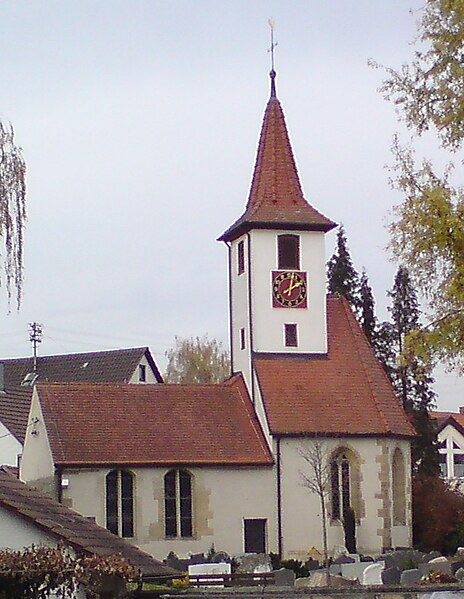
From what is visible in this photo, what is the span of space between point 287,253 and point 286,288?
4.06 feet

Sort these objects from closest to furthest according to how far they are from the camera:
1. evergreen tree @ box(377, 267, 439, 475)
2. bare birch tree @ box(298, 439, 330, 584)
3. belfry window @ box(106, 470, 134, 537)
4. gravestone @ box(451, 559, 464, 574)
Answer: gravestone @ box(451, 559, 464, 574) < belfry window @ box(106, 470, 134, 537) < bare birch tree @ box(298, 439, 330, 584) < evergreen tree @ box(377, 267, 439, 475)

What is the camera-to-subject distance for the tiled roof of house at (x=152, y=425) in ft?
136

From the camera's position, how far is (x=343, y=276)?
56656 millimetres

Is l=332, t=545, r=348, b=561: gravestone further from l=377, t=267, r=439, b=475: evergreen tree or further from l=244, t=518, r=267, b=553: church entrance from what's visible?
l=377, t=267, r=439, b=475: evergreen tree

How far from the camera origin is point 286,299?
4556 cm

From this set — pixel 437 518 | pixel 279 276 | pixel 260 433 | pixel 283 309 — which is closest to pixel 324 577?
pixel 260 433

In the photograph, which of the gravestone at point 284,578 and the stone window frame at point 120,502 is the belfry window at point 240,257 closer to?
the stone window frame at point 120,502

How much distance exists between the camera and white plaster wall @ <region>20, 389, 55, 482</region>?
41219 mm

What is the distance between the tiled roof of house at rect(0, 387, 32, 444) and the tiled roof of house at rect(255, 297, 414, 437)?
58.3 ft

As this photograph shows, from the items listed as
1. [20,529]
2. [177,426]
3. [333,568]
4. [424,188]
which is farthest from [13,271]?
[177,426]

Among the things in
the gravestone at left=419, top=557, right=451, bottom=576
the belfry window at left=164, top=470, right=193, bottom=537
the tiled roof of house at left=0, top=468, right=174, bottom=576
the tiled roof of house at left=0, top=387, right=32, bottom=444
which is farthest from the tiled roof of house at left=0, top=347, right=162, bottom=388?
the tiled roof of house at left=0, top=468, right=174, bottom=576

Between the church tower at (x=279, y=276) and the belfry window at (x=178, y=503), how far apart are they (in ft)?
14.5

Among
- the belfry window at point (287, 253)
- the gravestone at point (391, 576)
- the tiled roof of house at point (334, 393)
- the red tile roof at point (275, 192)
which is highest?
the red tile roof at point (275, 192)

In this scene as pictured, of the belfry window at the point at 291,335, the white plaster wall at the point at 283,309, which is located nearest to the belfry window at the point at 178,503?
the white plaster wall at the point at 283,309
